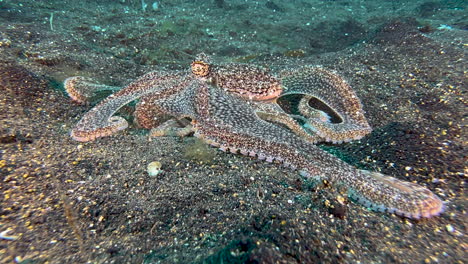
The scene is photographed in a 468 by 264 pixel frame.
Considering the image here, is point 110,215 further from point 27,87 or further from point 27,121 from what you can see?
point 27,87

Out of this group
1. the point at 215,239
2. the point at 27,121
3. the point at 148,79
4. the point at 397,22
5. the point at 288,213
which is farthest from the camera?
the point at 397,22

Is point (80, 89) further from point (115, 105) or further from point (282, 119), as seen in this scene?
point (282, 119)

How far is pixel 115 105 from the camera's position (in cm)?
454

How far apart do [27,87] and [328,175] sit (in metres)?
5.82

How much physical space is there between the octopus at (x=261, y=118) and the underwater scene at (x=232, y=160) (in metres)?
0.02

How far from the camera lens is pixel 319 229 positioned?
8.57 ft

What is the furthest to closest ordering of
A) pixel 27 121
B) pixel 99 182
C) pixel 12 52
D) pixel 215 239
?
pixel 12 52 < pixel 27 121 < pixel 99 182 < pixel 215 239

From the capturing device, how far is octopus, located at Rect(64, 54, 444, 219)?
3232 millimetres

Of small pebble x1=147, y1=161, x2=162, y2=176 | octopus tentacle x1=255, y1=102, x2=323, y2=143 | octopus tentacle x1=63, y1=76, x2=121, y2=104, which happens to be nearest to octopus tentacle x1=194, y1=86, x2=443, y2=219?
octopus tentacle x1=255, y1=102, x2=323, y2=143

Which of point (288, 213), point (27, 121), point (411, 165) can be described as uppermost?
point (411, 165)

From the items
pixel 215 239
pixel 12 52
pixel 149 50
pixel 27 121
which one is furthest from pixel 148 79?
pixel 149 50

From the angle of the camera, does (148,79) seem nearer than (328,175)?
No

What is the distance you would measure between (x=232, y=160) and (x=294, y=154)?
3.00ft

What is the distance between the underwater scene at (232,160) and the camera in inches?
98.1
